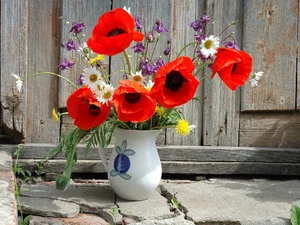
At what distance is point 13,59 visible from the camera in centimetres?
299

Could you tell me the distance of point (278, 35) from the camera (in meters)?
3.27

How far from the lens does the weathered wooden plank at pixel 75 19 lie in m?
3.03

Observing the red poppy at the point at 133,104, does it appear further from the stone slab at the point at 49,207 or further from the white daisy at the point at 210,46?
the stone slab at the point at 49,207

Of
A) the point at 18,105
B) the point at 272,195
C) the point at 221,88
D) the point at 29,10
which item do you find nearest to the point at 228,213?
the point at 272,195

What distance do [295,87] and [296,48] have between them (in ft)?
0.71

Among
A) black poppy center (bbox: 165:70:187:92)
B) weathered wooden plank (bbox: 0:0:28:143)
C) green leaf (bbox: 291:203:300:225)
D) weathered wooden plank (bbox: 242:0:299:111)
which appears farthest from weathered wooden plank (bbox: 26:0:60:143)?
green leaf (bbox: 291:203:300:225)

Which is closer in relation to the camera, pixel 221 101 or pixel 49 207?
pixel 49 207

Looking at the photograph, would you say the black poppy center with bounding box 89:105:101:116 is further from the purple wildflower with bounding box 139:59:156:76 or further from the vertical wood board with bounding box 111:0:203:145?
the vertical wood board with bounding box 111:0:203:145

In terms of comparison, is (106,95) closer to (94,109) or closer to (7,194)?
(94,109)

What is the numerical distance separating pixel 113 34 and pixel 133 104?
29 centimetres

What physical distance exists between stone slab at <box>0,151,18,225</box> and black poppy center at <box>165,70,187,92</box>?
721mm

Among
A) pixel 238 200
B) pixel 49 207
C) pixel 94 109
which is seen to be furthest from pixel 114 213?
pixel 238 200

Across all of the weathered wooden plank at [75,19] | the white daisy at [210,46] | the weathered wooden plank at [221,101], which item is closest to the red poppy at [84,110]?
the white daisy at [210,46]

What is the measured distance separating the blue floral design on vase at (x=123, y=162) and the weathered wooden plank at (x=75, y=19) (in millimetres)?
686
